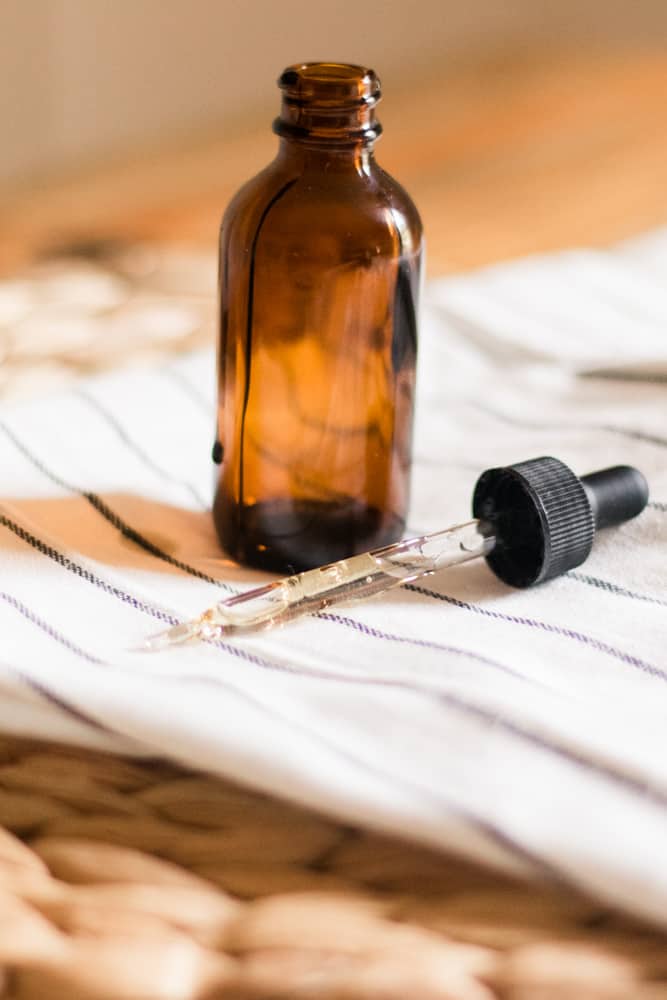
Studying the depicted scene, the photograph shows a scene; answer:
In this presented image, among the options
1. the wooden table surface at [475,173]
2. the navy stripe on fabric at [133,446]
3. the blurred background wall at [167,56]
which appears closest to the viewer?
A: the navy stripe on fabric at [133,446]

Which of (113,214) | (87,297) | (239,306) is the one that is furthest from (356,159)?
(113,214)

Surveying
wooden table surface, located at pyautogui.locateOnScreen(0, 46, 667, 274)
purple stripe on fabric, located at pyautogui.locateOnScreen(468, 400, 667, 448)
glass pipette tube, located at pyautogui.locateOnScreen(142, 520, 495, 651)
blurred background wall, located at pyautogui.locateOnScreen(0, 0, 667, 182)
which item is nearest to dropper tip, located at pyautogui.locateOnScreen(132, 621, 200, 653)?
glass pipette tube, located at pyautogui.locateOnScreen(142, 520, 495, 651)

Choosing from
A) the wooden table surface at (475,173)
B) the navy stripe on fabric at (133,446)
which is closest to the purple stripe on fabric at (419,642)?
the navy stripe on fabric at (133,446)

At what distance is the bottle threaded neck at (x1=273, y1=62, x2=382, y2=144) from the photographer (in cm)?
39

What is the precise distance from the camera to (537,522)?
0.42 metres

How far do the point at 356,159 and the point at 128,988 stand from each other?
0.25 m

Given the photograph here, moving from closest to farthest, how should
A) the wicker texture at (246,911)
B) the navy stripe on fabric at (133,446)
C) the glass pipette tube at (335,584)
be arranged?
the wicker texture at (246,911) < the glass pipette tube at (335,584) < the navy stripe on fabric at (133,446)

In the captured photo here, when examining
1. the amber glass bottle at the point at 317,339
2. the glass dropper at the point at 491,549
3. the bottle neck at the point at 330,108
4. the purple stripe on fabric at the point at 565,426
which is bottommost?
the glass dropper at the point at 491,549

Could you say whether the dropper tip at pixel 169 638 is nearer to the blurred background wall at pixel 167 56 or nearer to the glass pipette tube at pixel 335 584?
the glass pipette tube at pixel 335 584

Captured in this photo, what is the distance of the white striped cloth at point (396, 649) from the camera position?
31 centimetres

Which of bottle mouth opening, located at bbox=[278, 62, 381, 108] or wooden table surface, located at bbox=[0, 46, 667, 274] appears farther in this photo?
wooden table surface, located at bbox=[0, 46, 667, 274]

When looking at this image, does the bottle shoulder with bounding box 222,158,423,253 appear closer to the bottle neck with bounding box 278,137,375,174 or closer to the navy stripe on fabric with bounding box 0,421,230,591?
the bottle neck with bounding box 278,137,375,174

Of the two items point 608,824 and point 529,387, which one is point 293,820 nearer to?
point 608,824

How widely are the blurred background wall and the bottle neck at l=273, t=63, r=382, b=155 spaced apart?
844 millimetres
